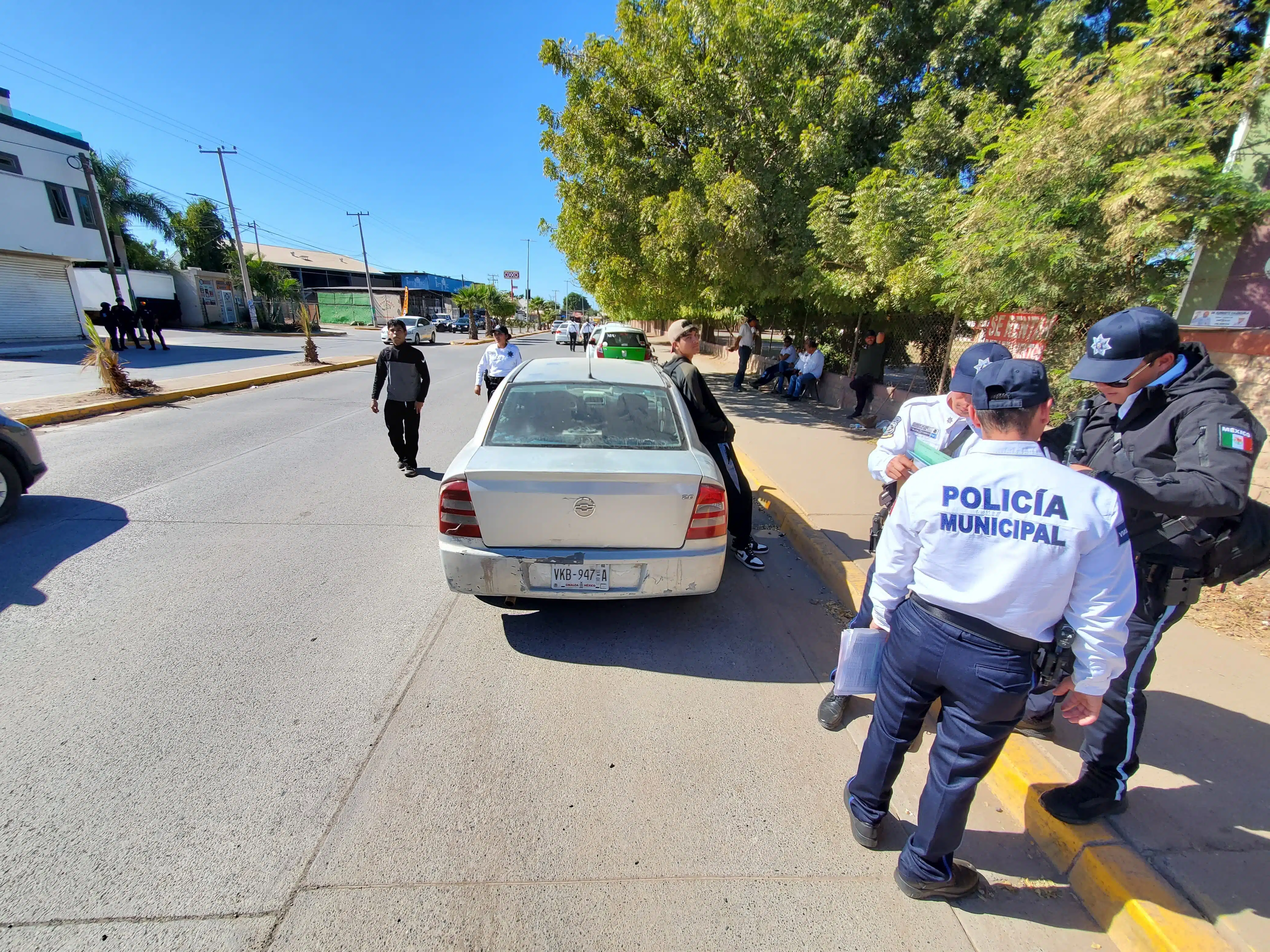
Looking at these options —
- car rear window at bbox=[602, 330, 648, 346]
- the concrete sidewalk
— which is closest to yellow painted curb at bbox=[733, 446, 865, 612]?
the concrete sidewalk

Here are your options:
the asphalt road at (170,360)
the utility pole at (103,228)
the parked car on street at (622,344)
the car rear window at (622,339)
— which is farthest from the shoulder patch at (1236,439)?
the utility pole at (103,228)

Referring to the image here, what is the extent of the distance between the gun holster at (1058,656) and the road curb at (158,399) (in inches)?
307

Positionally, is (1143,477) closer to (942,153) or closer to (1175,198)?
(1175,198)

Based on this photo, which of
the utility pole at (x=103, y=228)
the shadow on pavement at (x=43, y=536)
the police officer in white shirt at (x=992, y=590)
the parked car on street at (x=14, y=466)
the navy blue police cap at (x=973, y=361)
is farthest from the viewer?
the utility pole at (x=103, y=228)

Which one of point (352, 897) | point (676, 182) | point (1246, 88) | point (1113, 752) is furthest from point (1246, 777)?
point (676, 182)

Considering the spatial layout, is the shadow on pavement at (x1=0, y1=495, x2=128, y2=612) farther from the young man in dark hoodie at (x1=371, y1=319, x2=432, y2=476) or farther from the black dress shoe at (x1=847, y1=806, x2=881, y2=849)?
the black dress shoe at (x1=847, y1=806, x2=881, y2=849)

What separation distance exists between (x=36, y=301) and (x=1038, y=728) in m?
32.3

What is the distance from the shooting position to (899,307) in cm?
775

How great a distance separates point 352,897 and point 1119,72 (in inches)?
273

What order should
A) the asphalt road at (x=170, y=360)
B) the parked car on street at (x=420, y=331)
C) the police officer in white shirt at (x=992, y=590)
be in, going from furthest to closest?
the parked car on street at (x=420, y=331)
the asphalt road at (x=170, y=360)
the police officer in white shirt at (x=992, y=590)

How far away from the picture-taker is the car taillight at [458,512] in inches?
117

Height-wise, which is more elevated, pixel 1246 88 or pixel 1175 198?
pixel 1246 88

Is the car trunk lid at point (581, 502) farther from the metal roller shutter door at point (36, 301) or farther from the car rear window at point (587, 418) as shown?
the metal roller shutter door at point (36, 301)

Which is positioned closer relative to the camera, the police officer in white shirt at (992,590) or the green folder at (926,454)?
the police officer in white shirt at (992,590)
